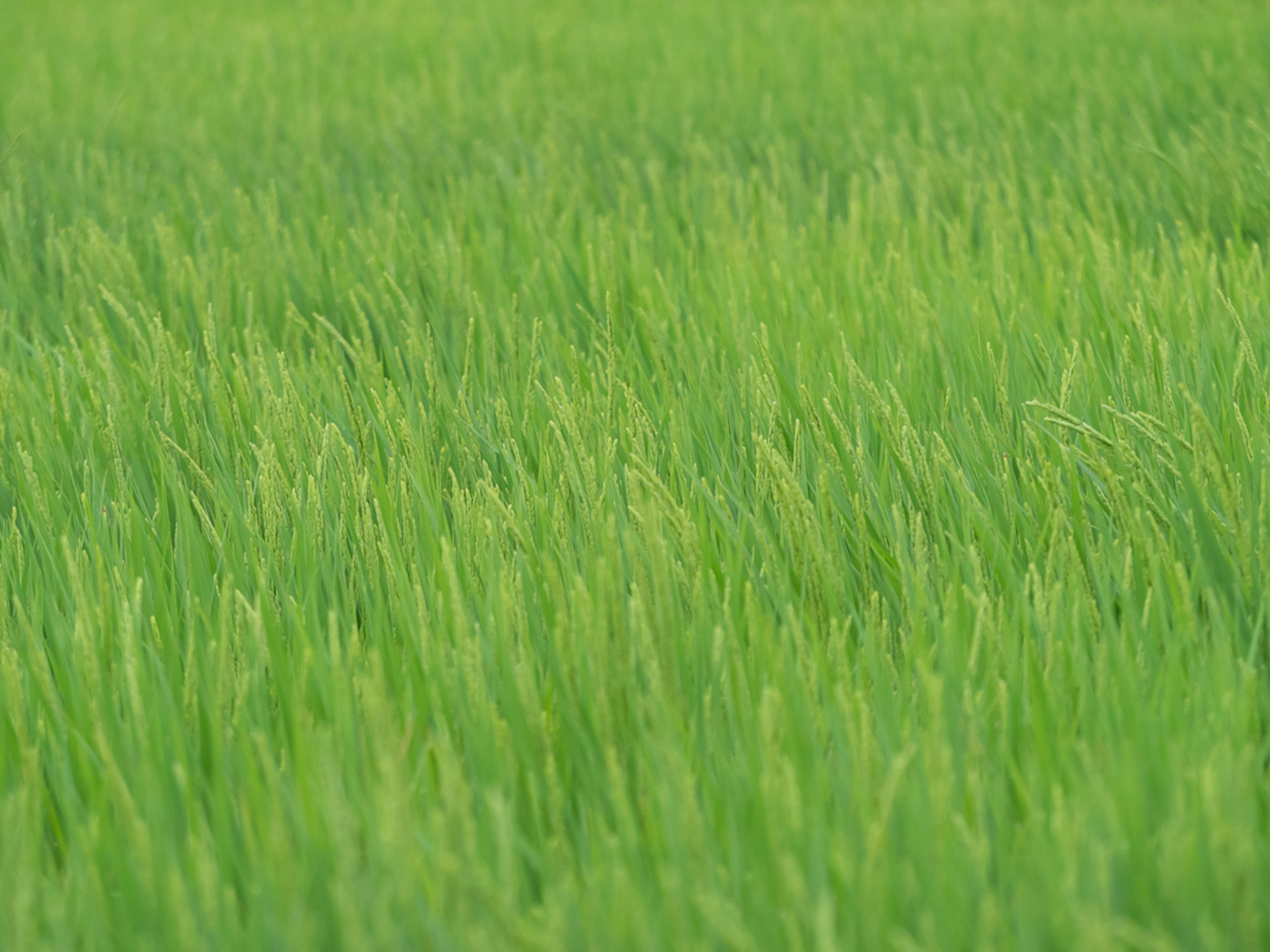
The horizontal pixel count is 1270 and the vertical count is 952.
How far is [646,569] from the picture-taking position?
117cm

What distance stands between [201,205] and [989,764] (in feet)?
8.29

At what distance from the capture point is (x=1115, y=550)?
3.87 ft

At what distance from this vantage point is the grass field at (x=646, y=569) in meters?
0.82

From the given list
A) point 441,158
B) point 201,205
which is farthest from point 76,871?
point 441,158

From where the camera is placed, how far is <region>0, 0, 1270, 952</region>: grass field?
0.82 m

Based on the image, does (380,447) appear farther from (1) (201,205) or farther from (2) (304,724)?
(1) (201,205)

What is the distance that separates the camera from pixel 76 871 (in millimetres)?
872

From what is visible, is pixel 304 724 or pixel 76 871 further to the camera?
pixel 304 724

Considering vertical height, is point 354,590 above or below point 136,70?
below

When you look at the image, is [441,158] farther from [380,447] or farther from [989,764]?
[989,764]

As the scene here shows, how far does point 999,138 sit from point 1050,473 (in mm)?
2177

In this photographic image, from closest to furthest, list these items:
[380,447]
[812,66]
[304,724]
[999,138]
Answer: [304,724] < [380,447] < [999,138] < [812,66]

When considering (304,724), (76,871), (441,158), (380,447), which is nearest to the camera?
(76,871)

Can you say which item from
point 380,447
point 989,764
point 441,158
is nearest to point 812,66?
point 441,158
